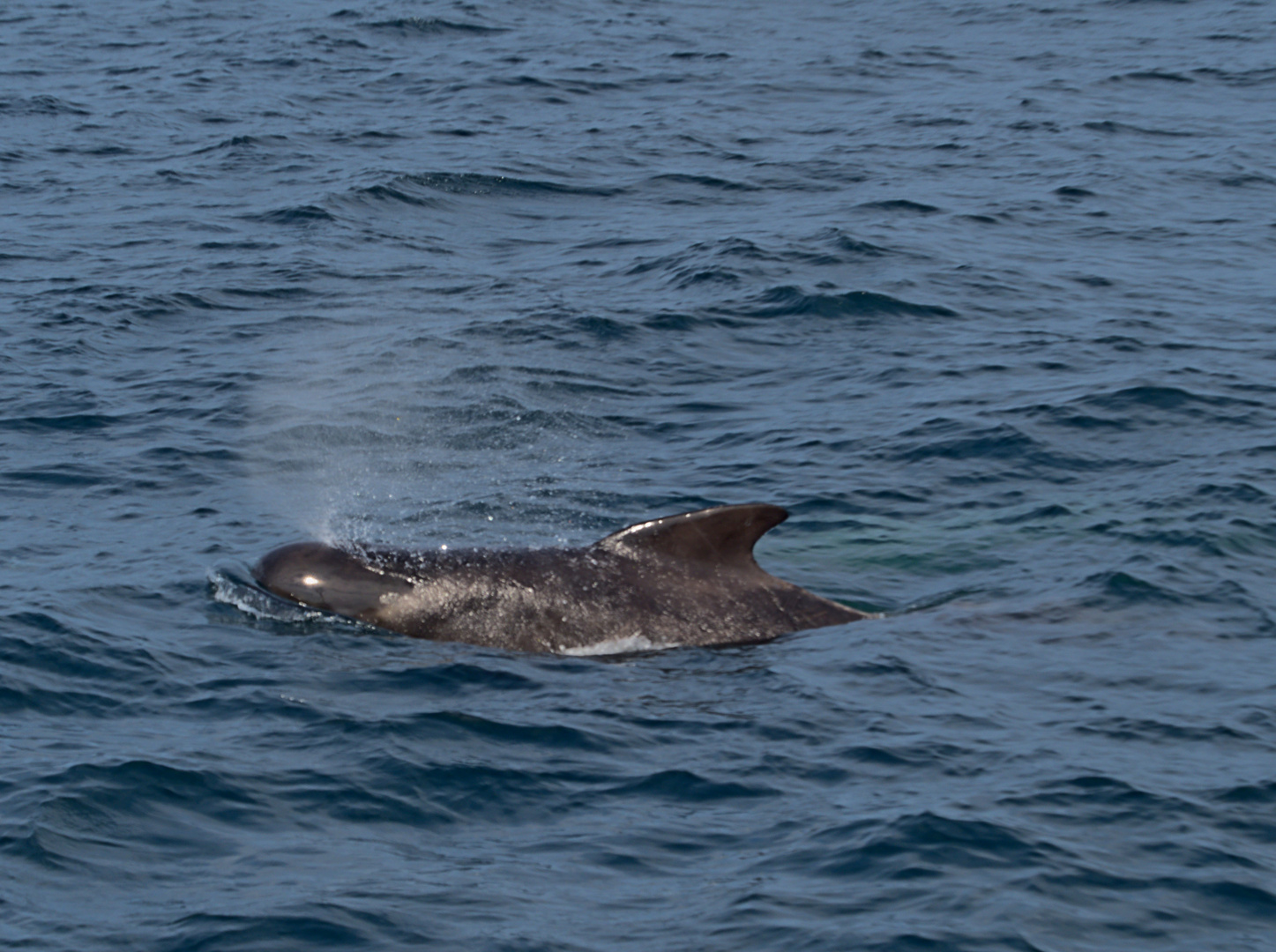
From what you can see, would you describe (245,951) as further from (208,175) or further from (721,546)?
(208,175)

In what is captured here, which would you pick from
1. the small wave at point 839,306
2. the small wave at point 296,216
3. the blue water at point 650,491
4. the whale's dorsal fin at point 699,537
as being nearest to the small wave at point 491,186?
the blue water at point 650,491

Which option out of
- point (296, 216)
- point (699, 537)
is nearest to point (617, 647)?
point (699, 537)

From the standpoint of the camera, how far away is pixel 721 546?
11.8m

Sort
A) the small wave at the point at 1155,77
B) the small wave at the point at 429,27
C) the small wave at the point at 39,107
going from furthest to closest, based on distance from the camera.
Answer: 1. the small wave at the point at 429,27
2. the small wave at the point at 1155,77
3. the small wave at the point at 39,107

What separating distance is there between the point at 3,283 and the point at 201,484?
878 cm

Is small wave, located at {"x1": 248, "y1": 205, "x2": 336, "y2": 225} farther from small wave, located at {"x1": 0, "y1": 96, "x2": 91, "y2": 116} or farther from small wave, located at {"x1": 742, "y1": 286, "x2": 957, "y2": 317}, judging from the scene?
small wave, located at {"x1": 0, "y1": 96, "x2": 91, "y2": 116}

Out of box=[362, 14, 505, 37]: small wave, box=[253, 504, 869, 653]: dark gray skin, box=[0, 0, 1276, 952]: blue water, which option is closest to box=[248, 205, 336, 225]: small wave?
box=[0, 0, 1276, 952]: blue water

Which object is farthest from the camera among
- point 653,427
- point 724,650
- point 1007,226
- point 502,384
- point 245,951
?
point 1007,226

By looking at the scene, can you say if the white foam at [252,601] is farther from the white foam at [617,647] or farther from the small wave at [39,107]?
the small wave at [39,107]

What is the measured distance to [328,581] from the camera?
1194 centimetres

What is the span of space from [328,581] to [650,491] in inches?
164

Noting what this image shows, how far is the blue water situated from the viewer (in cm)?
852

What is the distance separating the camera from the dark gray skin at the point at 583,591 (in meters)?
11.6

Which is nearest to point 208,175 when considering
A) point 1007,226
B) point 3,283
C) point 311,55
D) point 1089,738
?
point 3,283
